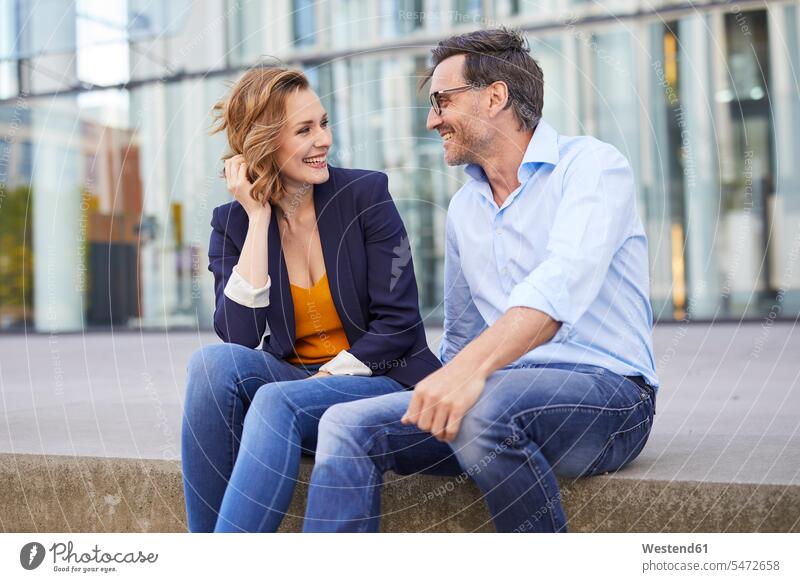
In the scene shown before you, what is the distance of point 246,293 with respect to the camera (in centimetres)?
254

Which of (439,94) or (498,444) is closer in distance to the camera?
(498,444)

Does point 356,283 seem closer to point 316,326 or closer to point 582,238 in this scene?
point 316,326

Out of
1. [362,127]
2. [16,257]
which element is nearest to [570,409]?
[362,127]

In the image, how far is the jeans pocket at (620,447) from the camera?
2246mm

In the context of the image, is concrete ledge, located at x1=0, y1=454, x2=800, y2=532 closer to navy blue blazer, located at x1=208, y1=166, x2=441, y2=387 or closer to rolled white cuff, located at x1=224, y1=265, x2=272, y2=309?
navy blue blazer, located at x1=208, y1=166, x2=441, y2=387

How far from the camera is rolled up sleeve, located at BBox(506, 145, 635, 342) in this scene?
6.57 ft

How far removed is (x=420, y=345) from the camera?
8.41 ft

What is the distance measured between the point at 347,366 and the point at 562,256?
0.68 metres

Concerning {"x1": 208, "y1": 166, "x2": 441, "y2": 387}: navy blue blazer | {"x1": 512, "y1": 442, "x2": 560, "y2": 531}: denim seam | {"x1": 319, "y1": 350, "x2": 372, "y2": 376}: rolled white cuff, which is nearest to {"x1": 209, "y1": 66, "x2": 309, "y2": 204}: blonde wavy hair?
{"x1": 208, "y1": 166, "x2": 441, "y2": 387}: navy blue blazer

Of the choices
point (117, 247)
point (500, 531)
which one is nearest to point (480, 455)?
point (500, 531)

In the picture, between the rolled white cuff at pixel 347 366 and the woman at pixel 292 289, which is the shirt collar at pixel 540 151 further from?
the rolled white cuff at pixel 347 366

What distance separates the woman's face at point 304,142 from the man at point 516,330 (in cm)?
36
